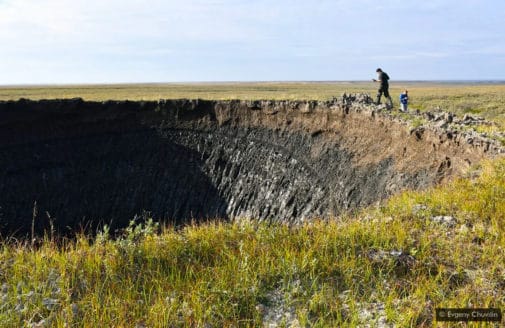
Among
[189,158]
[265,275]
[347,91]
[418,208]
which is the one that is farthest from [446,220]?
[347,91]

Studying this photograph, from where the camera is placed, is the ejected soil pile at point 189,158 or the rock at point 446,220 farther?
the ejected soil pile at point 189,158

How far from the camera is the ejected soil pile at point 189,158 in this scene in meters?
18.7

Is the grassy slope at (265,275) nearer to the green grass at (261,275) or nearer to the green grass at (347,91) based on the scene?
the green grass at (261,275)

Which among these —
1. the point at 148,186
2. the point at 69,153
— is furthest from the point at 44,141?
the point at 148,186

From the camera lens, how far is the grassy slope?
4.38 meters

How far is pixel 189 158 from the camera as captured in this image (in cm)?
2783

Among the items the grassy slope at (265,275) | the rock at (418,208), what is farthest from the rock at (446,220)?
the rock at (418,208)

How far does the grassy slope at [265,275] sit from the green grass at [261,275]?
2cm

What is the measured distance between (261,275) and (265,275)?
0.24 ft

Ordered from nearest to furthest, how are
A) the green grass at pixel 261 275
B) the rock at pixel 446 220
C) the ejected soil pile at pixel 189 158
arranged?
the green grass at pixel 261 275
the rock at pixel 446 220
the ejected soil pile at pixel 189 158

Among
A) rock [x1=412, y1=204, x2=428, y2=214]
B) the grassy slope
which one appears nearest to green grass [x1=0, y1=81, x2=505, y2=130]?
rock [x1=412, y1=204, x2=428, y2=214]

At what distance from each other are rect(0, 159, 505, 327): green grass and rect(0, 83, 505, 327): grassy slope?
0.7 inches

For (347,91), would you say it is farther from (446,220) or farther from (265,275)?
(265,275)

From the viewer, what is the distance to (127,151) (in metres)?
29.0
